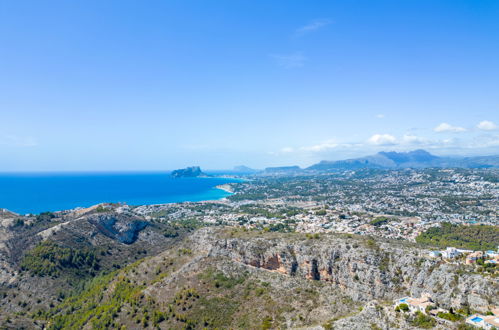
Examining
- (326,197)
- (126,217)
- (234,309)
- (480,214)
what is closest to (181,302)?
(234,309)

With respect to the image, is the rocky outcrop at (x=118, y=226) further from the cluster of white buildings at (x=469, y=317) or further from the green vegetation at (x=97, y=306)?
the cluster of white buildings at (x=469, y=317)

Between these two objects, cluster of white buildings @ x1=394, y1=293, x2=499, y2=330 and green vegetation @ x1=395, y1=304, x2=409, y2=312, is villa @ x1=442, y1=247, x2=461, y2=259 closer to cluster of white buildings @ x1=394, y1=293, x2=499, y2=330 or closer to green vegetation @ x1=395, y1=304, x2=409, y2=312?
cluster of white buildings @ x1=394, y1=293, x2=499, y2=330

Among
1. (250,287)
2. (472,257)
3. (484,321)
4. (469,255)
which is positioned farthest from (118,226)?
(484,321)

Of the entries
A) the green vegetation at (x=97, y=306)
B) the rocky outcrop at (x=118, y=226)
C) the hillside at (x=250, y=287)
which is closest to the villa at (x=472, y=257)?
the hillside at (x=250, y=287)

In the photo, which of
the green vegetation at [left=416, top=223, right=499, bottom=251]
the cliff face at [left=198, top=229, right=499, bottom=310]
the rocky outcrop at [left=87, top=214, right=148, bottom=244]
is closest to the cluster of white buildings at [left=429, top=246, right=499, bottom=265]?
the cliff face at [left=198, top=229, right=499, bottom=310]

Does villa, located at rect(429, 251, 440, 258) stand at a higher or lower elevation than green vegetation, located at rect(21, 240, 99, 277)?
higher

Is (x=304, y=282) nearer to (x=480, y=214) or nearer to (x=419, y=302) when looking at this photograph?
(x=419, y=302)
